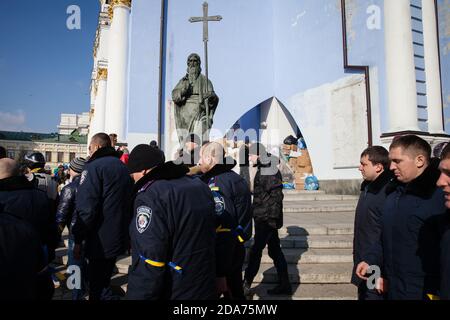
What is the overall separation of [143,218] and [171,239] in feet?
0.69

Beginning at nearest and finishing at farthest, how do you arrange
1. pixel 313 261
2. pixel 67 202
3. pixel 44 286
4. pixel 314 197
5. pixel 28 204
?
1. pixel 44 286
2. pixel 28 204
3. pixel 67 202
4. pixel 313 261
5. pixel 314 197

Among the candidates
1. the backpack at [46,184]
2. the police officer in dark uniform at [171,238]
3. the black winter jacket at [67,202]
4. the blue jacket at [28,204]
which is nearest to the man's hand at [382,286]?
the police officer in dark uniform at [171,238]

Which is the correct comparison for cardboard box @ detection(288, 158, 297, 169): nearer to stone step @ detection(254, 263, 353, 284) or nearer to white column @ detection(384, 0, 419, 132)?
white column @ detection(384, 0, 419, 132)

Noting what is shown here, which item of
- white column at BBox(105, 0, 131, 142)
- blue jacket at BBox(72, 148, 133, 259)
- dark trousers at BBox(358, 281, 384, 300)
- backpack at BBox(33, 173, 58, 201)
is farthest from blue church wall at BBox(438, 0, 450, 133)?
white column at BBox(105, 0, 131, 142)

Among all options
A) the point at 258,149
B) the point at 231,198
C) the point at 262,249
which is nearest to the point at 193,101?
the point at 258,149

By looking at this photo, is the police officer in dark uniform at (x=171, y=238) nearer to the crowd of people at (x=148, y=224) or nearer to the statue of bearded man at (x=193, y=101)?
the crowd of people at (x=148, y=224)

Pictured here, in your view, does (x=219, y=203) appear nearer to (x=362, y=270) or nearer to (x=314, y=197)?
(x=362, y=270)

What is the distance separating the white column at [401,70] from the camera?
8.05 metres

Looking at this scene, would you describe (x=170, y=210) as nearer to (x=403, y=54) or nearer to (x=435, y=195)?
(x=435, y=195)

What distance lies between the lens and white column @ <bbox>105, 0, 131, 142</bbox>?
1278cm

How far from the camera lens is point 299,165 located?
40.9 feet

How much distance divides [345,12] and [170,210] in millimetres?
11326

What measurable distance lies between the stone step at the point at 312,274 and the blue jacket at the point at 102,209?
7.41 feet

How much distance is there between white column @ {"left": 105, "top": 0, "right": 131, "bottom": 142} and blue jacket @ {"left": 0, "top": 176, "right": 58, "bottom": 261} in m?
10.3
